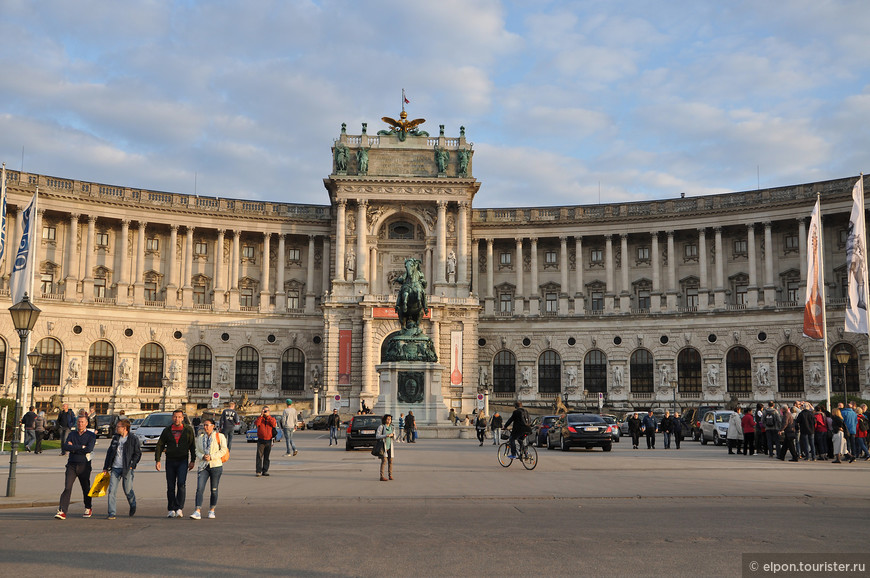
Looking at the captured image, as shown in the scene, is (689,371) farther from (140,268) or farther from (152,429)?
(152,429)

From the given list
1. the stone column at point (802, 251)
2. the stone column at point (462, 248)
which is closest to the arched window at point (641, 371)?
the stone column at point (802, 251)

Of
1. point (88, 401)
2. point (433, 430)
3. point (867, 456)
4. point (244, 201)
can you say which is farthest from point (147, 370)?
point (867, 456)

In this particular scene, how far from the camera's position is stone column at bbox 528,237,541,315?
79.7 m

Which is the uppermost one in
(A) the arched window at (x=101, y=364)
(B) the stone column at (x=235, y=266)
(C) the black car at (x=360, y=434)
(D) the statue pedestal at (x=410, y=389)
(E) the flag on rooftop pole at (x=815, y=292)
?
(B) the stone column at (x=235, y=266)

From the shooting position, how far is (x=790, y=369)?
70312 mm

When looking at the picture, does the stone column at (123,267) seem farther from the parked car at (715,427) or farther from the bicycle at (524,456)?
the bicycle at (524,456)

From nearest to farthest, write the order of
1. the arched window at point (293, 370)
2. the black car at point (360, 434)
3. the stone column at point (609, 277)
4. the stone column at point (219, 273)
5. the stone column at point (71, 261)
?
the black car at point (360, 434) → the stone column at point (71, 261) → the stone column at point (219, 273) → the arched window at point (293, 370) → the stone column at point (609, 277)

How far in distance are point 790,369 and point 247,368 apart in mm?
47342

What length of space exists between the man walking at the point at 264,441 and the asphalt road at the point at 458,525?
43 cm

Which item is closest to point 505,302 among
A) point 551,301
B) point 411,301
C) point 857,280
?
point 551,301

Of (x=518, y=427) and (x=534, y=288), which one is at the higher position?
(x=534, y=288)

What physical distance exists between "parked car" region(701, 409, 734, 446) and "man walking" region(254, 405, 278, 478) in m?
25.1

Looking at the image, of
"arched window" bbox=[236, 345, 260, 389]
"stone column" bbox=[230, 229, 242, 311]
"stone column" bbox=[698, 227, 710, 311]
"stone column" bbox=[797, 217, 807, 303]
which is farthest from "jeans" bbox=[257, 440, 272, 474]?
"stone column" bbox=[797, 217, 807, 303]

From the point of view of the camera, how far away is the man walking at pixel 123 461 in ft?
51.1
